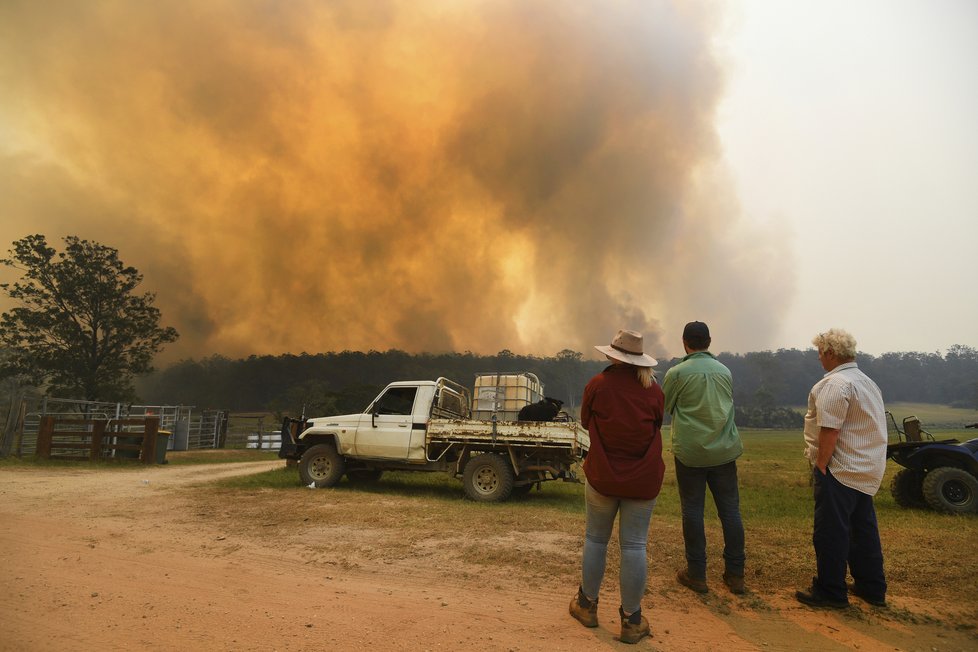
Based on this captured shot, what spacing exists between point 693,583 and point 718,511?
0.66 metres

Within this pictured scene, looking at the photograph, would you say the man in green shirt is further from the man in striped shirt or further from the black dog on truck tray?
the black dog on truck tray

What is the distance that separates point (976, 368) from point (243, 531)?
14454 cm

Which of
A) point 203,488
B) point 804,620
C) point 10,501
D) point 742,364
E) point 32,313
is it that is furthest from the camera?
point 742,364

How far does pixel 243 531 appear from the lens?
21.0 ft

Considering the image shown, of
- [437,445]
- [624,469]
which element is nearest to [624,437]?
[624,469]

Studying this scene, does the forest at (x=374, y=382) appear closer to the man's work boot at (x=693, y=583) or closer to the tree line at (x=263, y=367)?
the tree line at (x=263, y=367)

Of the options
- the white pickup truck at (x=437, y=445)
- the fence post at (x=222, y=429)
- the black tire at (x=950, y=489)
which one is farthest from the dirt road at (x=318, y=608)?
the fence post at (x=222, y=429)

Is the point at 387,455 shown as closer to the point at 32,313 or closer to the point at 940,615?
the point at 940,615

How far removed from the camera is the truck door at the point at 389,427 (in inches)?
410

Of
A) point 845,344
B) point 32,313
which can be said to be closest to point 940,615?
point 845,344

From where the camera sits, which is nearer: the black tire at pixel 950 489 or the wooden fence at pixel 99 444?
the black tire at pixel 950 489

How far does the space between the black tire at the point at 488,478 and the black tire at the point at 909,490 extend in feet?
23.4

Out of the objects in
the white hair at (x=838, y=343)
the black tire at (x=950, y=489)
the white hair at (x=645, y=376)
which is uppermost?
the white hair at (x=838, y=343)

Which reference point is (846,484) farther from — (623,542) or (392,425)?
(392,425)
